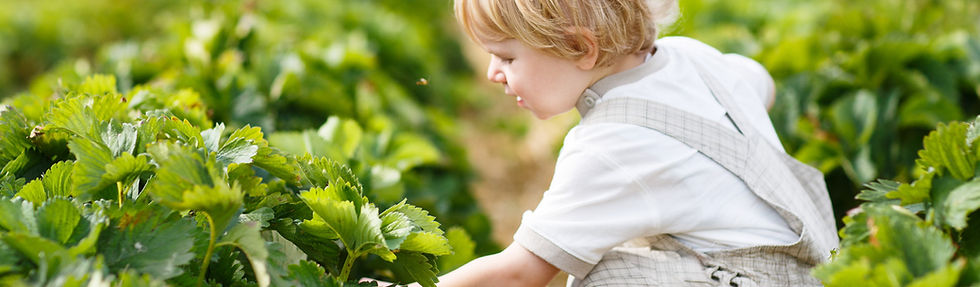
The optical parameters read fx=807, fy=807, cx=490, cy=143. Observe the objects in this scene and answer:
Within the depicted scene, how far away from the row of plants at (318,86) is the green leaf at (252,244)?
607 millimetres

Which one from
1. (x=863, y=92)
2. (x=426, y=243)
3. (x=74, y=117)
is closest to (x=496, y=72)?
(x=426, y=243)

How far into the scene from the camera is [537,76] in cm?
162

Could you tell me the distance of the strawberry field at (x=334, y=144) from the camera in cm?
111

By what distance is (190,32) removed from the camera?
3.30m

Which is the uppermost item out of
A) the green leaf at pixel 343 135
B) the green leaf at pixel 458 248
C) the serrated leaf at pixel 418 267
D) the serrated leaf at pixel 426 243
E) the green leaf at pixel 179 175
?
the green leaf at pixel 179 175

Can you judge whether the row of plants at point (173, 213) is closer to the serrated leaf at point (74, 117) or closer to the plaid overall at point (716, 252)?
the serrated leaf at point (74, 117)

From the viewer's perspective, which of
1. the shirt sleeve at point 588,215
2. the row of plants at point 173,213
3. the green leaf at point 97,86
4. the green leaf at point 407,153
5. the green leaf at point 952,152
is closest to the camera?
the row of plants at point 173,213

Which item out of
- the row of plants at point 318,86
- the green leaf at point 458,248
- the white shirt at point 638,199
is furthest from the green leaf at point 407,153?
the white shirt at point 638,199

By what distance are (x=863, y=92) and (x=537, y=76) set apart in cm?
192

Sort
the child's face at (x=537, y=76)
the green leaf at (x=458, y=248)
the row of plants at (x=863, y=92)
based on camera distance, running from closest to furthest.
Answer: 1. the child's face at (x=537, y=76)
2. the green leaf at (x=458, y=248)
3. the row of plants at (x=863, y=92)

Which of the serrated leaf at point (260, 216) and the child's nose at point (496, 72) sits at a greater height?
the child's nose at point (496, 72)

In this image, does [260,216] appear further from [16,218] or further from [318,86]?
[318,86]

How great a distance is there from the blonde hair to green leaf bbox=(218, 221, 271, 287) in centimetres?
65

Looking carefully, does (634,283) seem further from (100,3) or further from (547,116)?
(100,3)
